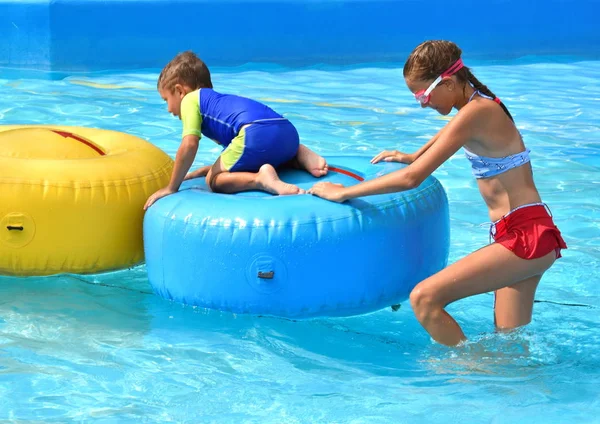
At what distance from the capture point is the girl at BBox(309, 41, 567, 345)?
10.2 ft

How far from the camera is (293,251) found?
3.43 meters

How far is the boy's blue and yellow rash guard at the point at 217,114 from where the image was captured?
393 cm

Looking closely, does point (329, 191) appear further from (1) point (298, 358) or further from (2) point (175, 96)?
(2) point (175, 96)

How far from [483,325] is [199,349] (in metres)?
1.24

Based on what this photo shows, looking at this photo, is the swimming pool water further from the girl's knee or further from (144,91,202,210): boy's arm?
(144,91,202,210): boy's arm

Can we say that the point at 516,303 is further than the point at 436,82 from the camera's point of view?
Yes

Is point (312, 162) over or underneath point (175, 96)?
underneath

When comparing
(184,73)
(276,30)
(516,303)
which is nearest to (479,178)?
(516,303)

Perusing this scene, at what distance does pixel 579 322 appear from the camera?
3906 mm

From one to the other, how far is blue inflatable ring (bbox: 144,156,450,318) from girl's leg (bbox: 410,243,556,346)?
1.14 feet

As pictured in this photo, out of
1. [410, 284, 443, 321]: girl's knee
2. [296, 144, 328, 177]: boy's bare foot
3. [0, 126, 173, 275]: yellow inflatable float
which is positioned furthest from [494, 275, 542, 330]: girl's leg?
[0, 126, 173, 275]: yellow inflatable float

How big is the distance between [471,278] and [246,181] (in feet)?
3.68

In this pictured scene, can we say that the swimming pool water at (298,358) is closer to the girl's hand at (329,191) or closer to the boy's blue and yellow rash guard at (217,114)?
the girl's hand at (329,191)

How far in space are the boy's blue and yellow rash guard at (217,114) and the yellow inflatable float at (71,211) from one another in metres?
0.37
